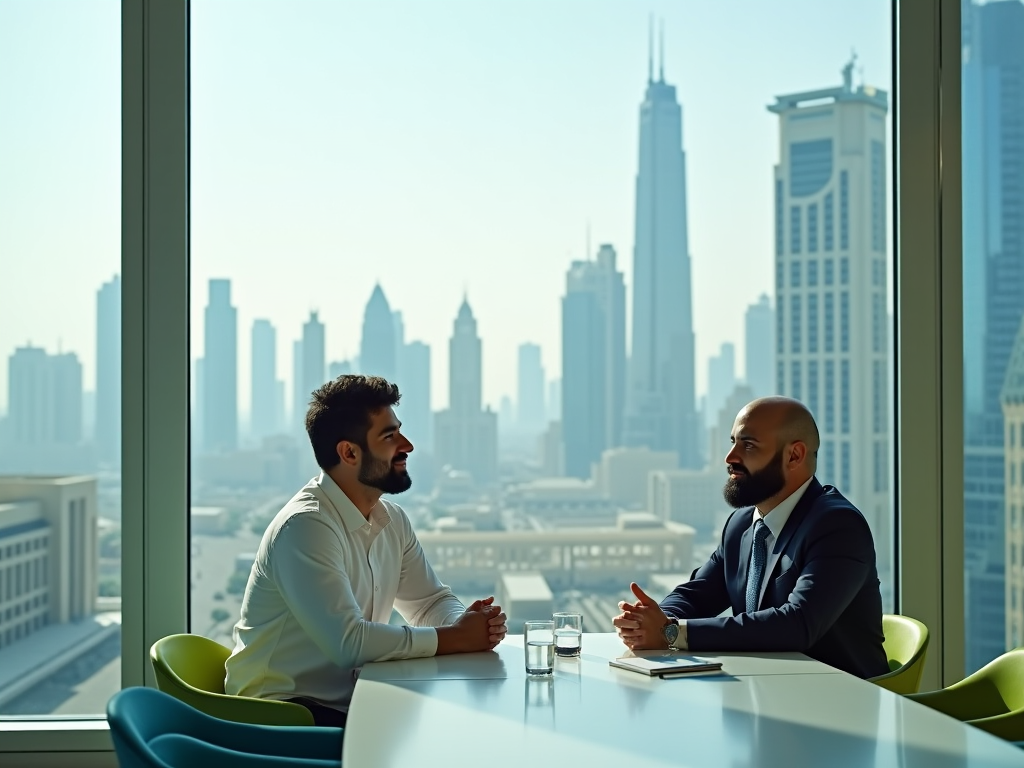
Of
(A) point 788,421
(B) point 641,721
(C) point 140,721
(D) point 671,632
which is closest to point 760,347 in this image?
(A) point 788,421

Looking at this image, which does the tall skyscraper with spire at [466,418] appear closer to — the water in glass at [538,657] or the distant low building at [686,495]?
the distant low building at [686,495]

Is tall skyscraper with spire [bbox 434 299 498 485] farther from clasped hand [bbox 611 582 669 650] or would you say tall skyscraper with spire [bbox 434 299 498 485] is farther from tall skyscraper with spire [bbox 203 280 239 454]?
clasped hand [bbox 611 582 669 650]

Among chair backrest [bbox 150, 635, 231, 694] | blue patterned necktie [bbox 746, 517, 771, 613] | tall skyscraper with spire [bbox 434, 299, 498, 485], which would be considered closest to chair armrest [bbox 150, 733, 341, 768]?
chair backrest [bbox 150, 635, 231, 694]

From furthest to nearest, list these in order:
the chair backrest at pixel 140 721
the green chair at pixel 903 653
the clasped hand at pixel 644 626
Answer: the green chair at pixel 903 653
the clasped hand at pixel 644 626
the chair backrest at pixel 140 721

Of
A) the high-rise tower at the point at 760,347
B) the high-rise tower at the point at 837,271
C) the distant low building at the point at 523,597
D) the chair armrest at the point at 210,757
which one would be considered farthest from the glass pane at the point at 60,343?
the high-rise tower at the point at 837,271

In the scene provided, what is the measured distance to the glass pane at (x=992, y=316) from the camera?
3.98 meters

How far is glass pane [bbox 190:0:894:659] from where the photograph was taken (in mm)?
4012

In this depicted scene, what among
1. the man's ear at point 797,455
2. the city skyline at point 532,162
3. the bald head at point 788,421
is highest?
the city skyline at point 532,162

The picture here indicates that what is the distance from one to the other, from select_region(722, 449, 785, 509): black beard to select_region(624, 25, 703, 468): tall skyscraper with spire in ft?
2.60

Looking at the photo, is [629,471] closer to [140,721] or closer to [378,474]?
[378,474]

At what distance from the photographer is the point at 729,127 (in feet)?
13.2

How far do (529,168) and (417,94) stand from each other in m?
0.48

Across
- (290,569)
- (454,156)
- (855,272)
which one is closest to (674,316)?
(855,272)

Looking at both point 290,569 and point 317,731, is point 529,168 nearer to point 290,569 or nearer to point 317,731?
point 290,569
